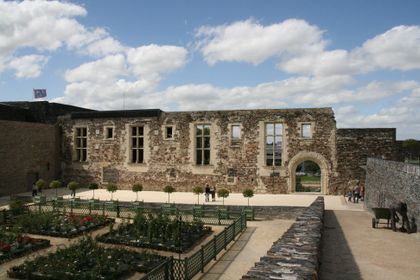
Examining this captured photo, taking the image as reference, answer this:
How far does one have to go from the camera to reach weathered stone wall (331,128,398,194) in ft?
71.6

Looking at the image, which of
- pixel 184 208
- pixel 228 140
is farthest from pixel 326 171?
pixel 184 208

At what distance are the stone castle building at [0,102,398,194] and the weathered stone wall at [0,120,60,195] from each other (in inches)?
2.8

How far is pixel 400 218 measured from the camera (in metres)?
12.6

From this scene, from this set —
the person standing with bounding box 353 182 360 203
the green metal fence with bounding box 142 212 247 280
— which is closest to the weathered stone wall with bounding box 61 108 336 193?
the person standing with bounding box 353 182 360 203

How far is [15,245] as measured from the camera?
11484 mm

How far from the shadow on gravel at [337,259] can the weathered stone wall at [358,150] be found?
412 inches

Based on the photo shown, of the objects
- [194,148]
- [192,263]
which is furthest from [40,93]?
[192,263]

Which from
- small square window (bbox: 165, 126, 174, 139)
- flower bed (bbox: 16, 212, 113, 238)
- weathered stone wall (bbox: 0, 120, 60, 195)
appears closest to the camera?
flower bed (bbox: 16, 212, 113, 238)

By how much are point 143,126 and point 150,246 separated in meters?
15.3

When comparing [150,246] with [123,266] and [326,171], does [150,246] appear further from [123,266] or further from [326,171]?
[326,171]

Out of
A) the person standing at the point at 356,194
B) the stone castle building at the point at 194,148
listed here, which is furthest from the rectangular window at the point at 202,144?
the person standing at the point at 356,194

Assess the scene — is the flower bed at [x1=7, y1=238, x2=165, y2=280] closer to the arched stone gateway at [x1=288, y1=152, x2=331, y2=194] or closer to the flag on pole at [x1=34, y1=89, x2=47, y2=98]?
the arched stone gateway at [x1=288, y1=152, x2=331, y2=194]

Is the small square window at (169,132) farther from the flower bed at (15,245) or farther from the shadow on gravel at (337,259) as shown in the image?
the shadow on gravel at (337,259)

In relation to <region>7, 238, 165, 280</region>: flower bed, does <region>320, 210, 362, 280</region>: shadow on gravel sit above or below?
above
